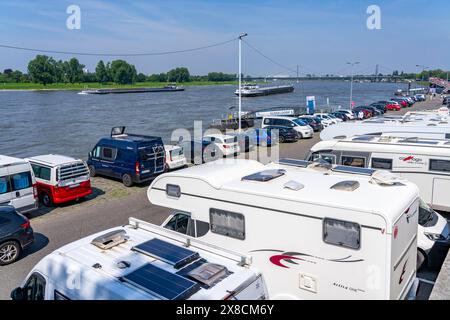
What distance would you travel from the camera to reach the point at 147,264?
4.95m

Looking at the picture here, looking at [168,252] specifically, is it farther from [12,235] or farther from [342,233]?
[12,235]

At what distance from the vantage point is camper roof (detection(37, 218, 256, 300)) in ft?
14.3

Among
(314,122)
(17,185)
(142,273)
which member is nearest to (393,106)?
(314,122)

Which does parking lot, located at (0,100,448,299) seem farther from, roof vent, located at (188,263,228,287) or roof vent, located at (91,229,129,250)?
roof vent, located at (188,263,228,287)

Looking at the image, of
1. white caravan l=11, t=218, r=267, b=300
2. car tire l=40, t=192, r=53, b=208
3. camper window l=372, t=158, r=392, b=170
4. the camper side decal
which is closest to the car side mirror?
white caravan l=11, t=218, r=267, b=300

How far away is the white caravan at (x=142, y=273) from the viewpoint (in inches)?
173

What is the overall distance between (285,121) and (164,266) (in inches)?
1001

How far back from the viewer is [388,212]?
17.6ft

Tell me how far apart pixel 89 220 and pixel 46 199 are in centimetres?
259

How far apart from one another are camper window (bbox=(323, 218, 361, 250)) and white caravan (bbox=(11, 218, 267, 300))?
1.40 m

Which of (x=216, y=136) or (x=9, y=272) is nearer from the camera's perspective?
(x=9, y=272)

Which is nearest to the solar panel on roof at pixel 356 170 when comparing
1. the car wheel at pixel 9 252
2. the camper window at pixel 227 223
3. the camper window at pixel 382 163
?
the camper window at pixel 227 223
